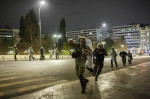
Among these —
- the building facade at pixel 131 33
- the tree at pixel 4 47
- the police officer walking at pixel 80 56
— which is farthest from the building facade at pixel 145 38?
the police officer walking at pixel 80 56

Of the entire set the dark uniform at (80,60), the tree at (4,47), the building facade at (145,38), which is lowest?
the dark uniform at (80,60)

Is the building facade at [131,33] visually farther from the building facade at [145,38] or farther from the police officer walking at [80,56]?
the police officer walking at [80,56]

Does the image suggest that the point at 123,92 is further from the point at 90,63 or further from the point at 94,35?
the point at 94,35

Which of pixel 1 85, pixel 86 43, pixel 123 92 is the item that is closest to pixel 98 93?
pixel 123 92

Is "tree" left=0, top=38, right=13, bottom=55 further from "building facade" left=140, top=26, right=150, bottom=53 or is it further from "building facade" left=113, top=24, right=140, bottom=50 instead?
"building facade" left=113, top=24, right=140, bottom=50

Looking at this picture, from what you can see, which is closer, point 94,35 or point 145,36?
point 145,36

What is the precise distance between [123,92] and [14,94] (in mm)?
3554

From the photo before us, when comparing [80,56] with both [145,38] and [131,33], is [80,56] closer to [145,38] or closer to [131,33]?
[145,38]

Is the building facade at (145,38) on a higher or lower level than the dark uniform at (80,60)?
higher

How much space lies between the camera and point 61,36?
81750 millimetres

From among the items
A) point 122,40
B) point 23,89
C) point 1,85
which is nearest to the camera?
point 23,89

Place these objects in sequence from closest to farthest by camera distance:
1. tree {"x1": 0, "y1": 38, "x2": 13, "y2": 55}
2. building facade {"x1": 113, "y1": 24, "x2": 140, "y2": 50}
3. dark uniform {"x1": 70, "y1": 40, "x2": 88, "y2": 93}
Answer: dark uniform {"x1": 70, "y1": 40, "x2": 88, "y2": 93}
tree {"x1": 0, "y1": 38, "x2": 13, "y2": 55}
building facade {"x1": 113, "y1": 24, "x2": 140, "y2": 50}

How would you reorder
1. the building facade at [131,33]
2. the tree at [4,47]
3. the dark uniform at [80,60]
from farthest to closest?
the building facade at [131,33]
the tree at [4,47]
the dark uniform at [80,60]

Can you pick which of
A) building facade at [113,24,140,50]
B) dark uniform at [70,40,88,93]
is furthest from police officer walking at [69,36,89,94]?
building facade at [113,24,140,50]
